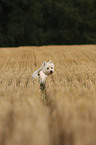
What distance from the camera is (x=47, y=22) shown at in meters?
23.7

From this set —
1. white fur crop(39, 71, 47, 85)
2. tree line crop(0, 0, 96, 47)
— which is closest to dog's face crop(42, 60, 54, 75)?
white fur crop(39, 71, 47, 85)

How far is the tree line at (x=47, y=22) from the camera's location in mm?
21078

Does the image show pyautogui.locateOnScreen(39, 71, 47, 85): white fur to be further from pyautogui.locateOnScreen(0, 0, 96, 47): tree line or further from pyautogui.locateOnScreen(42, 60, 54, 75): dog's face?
pyautogui.locateOnScreen(0, 0, 96, 47): tree line

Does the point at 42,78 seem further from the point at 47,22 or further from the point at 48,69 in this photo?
the point at 47,22

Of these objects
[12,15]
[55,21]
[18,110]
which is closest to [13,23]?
[12,15]

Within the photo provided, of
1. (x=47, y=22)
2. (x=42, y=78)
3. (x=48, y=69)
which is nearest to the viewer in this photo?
(x=42, y=78)

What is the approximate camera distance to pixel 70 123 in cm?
95

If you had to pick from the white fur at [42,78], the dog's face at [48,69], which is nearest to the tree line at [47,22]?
the dog's face at [48,69]

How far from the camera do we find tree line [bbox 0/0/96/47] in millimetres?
21078

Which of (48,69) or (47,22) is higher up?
(47,22)

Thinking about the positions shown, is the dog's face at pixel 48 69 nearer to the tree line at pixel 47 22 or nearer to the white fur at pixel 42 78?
the white fur at pixel 42 78

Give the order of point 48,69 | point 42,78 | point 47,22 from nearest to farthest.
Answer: point 42,78
point 48,69
point 47,22

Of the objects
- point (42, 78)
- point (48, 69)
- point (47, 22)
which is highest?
point (47, 22)

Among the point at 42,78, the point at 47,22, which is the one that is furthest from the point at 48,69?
the point at 47,22
